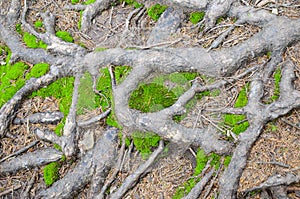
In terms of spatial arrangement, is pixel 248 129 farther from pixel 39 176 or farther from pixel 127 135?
pixel 39 176

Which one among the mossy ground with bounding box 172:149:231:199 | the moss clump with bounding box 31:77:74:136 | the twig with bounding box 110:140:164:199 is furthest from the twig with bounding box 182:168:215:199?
the moss clump with bounding box 31:77:74:136

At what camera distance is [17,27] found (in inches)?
212

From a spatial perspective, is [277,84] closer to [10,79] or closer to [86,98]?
[86,98]

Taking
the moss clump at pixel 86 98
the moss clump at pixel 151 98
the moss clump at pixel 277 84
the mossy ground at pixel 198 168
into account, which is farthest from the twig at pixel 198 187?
the moss clump at pixel 86 98

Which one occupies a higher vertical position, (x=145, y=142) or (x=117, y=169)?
(x=145, y=142)

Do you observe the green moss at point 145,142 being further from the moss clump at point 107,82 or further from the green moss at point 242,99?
the green moss at point 242,99

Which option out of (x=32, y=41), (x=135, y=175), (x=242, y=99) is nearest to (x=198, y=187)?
(x=135, y=175)

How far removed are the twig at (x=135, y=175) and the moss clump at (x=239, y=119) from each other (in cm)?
81

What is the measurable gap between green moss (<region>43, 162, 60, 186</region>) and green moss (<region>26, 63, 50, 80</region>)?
48.4 inches

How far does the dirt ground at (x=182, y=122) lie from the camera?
3824 millimetres

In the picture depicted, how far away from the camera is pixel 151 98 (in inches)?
171

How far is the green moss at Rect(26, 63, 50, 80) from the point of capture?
4.80 metres

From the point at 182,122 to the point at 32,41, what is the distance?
99.4 inches

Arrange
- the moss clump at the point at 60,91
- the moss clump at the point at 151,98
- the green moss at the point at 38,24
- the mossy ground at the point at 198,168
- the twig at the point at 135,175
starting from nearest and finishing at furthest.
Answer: the mossy ground at the point at 198,168, the twig at the point at 135,175, the moss clump at the point at 151,98, the moss clump at the point at 60,91, the green moss at the point at 38,24
